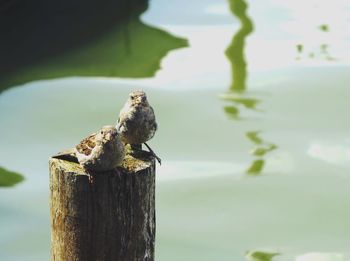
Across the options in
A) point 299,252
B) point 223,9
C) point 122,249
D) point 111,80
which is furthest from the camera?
point 223,9

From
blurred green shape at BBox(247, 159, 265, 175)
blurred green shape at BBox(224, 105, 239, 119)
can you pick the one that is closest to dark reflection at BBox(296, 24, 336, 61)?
blurred green shape at BBox(224, 105, 239, 119)

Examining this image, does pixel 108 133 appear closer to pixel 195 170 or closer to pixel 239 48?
pixel 195 170

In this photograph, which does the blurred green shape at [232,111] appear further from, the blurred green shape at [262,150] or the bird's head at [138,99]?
the bird's head at [138,99]

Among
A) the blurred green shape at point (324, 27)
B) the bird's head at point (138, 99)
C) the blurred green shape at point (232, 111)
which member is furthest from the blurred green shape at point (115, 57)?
the bird's head at point (138, 99)

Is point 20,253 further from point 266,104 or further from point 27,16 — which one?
point 27,16

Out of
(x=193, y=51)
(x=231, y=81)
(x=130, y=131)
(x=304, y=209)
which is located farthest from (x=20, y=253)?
(x=193, y=51)

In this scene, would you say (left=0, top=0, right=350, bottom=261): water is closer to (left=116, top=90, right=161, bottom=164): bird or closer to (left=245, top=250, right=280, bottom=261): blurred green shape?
(left=245, top=250, right=280, bottom=261): blurred green shape
